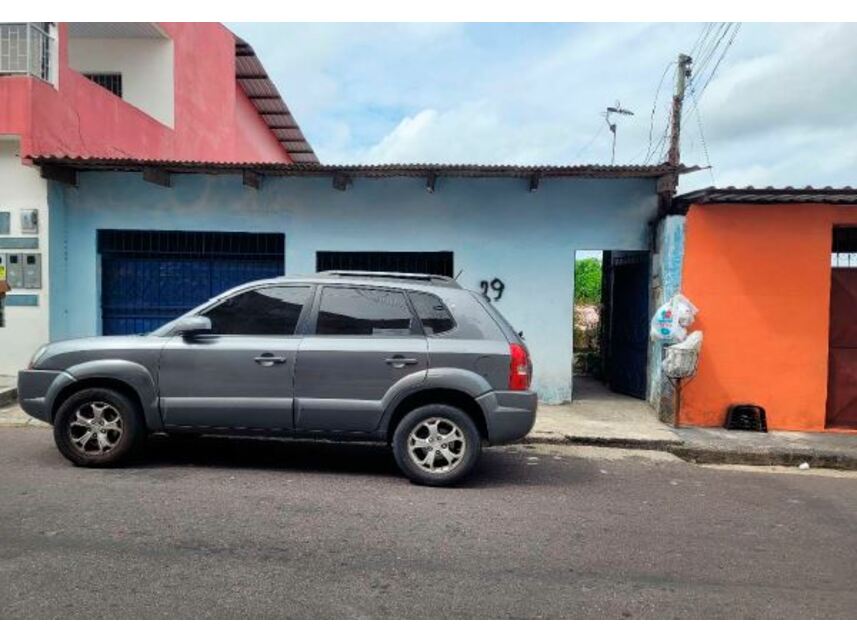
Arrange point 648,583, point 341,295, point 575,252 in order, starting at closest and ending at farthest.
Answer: point 648,583, point 341,295, point 575,252

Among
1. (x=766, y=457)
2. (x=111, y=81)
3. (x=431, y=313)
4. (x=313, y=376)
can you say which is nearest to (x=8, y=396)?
(x=313, y=376)

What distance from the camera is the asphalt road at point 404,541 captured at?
333cm

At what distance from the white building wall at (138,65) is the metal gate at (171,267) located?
5010 millimetres

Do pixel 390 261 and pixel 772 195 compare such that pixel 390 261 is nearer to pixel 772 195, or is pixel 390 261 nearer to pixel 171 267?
pixel 171 267

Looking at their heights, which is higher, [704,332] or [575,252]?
[575,252]

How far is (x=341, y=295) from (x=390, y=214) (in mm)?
4041

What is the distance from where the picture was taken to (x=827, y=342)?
8.27 m

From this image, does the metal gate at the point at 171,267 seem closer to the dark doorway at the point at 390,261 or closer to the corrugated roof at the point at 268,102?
the dark doorway at the point at 390,261

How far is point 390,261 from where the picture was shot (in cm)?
970

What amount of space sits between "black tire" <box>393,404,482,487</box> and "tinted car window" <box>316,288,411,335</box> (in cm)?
73

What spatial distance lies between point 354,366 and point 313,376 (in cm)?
36

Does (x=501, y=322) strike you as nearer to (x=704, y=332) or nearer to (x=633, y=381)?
(x=704, y=332)

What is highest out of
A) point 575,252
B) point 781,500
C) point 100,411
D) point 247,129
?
point 247,129

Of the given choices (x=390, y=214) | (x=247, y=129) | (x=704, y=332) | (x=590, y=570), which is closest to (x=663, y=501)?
(x=590, y=570)
